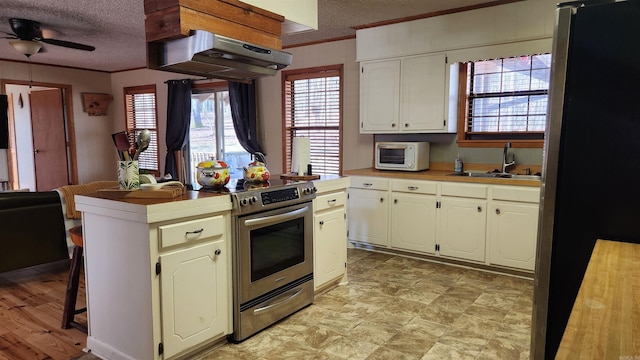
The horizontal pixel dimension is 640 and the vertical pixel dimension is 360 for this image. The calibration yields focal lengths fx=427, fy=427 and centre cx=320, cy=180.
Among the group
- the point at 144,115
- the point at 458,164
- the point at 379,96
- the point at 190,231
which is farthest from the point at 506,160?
the point at 144,115

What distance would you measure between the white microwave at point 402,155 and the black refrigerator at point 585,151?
2906 millimetres

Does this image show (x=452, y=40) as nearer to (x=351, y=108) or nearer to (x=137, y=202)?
(x=351, y=108)

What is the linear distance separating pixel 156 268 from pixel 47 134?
6.78 metres

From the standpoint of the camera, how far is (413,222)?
429 centimetres

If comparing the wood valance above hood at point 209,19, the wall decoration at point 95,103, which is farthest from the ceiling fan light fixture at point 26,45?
the wall decoration at point 95,103

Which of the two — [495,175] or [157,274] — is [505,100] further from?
[157,274]

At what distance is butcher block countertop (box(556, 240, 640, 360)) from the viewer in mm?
741

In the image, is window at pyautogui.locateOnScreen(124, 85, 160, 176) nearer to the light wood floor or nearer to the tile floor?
the light wood floor

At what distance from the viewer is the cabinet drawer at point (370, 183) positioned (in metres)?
4.44

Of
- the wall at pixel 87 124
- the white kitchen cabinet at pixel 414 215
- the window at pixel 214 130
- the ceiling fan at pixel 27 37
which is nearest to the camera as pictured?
the white kitchen cabinet at pixel 414 215

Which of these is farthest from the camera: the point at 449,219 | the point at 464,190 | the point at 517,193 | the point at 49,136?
Answer: the point at 49,136

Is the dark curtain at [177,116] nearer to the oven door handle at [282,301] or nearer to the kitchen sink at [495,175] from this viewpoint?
the kitchen sink at [495,175]

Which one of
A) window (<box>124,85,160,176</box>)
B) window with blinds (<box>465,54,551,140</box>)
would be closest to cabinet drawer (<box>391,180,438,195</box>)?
window with blinds (<box>465,54,551,140</box>)

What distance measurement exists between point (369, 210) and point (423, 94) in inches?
52.4
